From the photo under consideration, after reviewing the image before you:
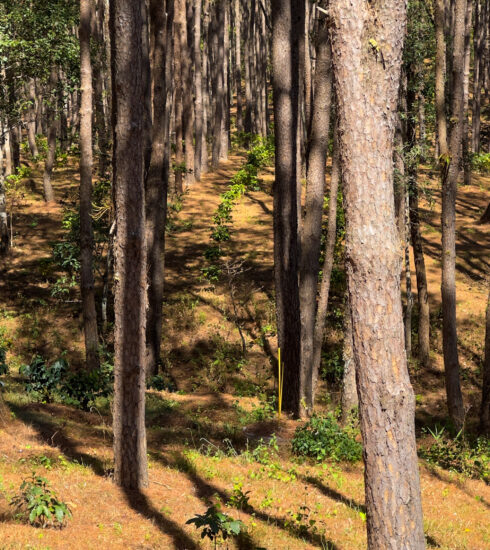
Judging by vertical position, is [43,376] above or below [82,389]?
above

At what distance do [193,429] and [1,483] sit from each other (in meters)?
4.72

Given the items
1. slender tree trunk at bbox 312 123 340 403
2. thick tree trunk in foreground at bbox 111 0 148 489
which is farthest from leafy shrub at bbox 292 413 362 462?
slender tree trunk at bbox 312 123 340 403

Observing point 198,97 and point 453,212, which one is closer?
point 453,212

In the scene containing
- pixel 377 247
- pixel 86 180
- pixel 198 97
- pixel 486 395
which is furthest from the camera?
pixel 198 97

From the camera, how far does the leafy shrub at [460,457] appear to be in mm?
11008

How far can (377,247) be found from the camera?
4.31 meters

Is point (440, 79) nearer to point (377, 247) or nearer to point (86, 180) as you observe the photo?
point (86, 180)

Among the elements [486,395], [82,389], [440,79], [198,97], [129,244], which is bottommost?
[486,395]

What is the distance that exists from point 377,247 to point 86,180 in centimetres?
1074

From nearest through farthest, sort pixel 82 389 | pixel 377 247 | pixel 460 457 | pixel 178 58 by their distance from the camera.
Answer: pixel 377 247, pixel 460 457, pixel 82 389, pixel 178 58

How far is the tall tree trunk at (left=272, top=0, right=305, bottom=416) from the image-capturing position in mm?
11852

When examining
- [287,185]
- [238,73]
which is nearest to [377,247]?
[287,185]

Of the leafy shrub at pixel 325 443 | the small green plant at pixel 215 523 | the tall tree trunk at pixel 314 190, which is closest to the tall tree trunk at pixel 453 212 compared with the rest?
the tall tree trunk at pixel 314 190

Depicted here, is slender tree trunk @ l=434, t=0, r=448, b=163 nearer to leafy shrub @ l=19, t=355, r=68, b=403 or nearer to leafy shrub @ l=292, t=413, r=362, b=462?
leafy shrub @ l=292, t=413, r=362, b=462
